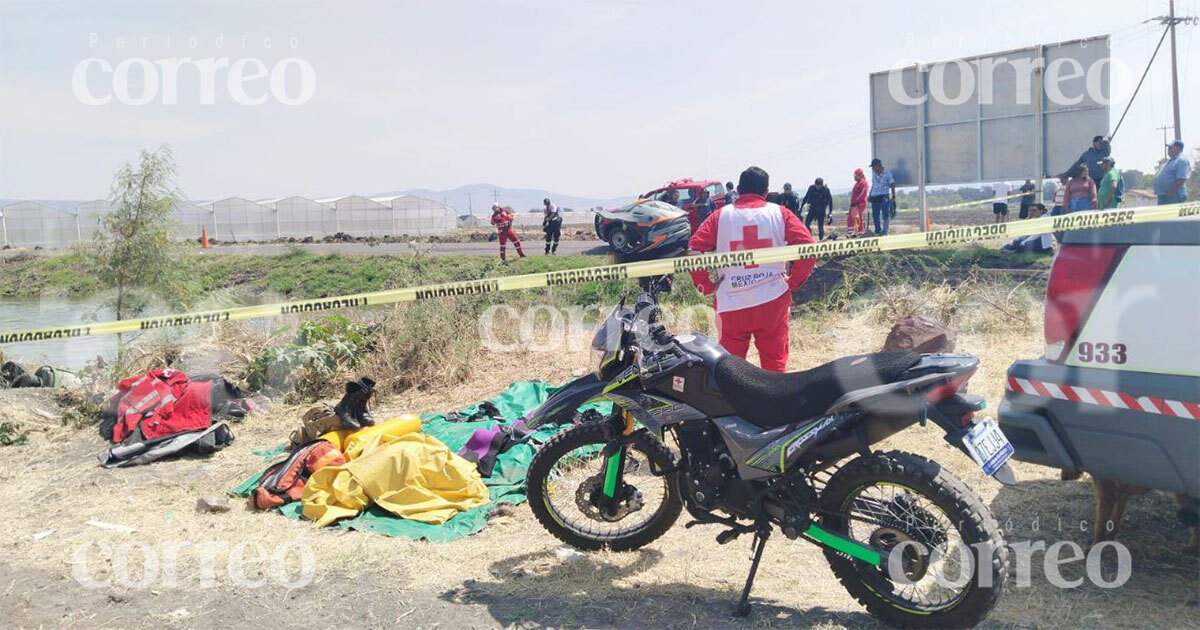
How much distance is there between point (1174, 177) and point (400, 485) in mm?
10743

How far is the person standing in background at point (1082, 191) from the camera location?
1345 cm

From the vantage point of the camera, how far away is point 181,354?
385 inches

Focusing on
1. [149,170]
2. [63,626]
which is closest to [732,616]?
[63,626]

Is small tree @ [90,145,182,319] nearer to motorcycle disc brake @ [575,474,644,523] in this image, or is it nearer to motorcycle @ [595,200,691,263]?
motorcycle @ [595,200,691,263]

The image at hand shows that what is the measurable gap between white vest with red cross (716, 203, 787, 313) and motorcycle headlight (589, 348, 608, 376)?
171 centimetres

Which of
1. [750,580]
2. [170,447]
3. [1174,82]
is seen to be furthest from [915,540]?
[1174,82]

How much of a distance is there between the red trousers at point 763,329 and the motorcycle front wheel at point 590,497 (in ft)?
A: 4.75

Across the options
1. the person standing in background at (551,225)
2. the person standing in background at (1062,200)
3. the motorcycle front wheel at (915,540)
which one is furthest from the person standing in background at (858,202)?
the motorcycle front wheel at (915,540)

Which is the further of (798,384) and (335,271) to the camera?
(335,271)

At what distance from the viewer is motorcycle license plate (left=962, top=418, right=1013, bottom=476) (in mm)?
3566

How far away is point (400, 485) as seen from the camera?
577 cm

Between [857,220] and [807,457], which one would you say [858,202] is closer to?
[857,220]

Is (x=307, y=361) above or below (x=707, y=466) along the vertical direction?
above

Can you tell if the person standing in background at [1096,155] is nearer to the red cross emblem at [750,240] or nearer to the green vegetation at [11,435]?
the red cross emblem at [750,240]
